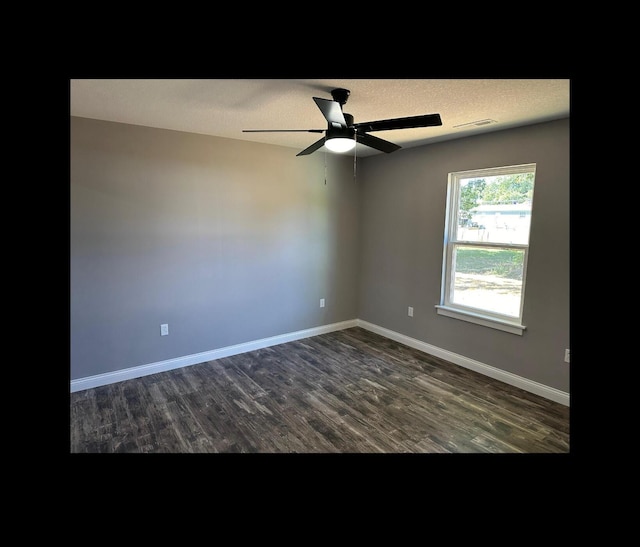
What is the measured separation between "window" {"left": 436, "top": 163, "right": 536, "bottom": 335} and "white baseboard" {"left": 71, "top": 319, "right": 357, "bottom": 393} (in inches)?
65.1

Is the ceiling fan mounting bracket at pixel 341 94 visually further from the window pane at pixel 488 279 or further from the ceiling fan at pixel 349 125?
→ the window pane at pixel 488 279

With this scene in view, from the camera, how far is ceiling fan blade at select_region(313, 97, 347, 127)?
5.93 feet

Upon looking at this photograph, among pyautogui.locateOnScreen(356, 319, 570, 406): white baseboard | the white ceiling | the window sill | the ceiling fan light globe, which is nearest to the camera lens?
the white ceiling

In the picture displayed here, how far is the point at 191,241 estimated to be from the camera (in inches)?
139

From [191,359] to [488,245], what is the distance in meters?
3.25

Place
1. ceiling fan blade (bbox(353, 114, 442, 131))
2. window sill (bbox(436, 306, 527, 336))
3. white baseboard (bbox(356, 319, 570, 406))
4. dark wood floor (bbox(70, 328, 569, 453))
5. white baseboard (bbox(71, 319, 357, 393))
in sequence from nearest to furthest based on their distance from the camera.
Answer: ceiling fan blade (bbox(353, 114, 442, 131))
dark wood floor (bbox(70, 328, 569, 453))
white baseboard (bbox(356, 319, 570, 406))
white baseboard (bbox(71, 319, 357, 393))
window sill (bbox(436, 306, 527, 336))

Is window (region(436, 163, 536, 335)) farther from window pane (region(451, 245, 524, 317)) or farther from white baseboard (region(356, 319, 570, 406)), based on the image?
white baseboard (region(356, 319, 570, 406))

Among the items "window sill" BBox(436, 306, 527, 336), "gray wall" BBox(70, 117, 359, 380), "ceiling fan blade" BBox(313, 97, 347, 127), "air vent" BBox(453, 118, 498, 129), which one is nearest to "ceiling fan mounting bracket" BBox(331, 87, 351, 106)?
"ceiling fan blade" BBox(313, 97, 347, 127)

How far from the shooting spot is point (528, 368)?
3182 millimetres

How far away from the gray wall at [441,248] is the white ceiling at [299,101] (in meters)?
0.31

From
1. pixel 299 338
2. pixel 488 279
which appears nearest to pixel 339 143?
pixel 488 279

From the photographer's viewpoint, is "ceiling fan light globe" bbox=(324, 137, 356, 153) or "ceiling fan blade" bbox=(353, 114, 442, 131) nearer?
"ceiling fan blade" bbox=(353, 114, 442, 131)
